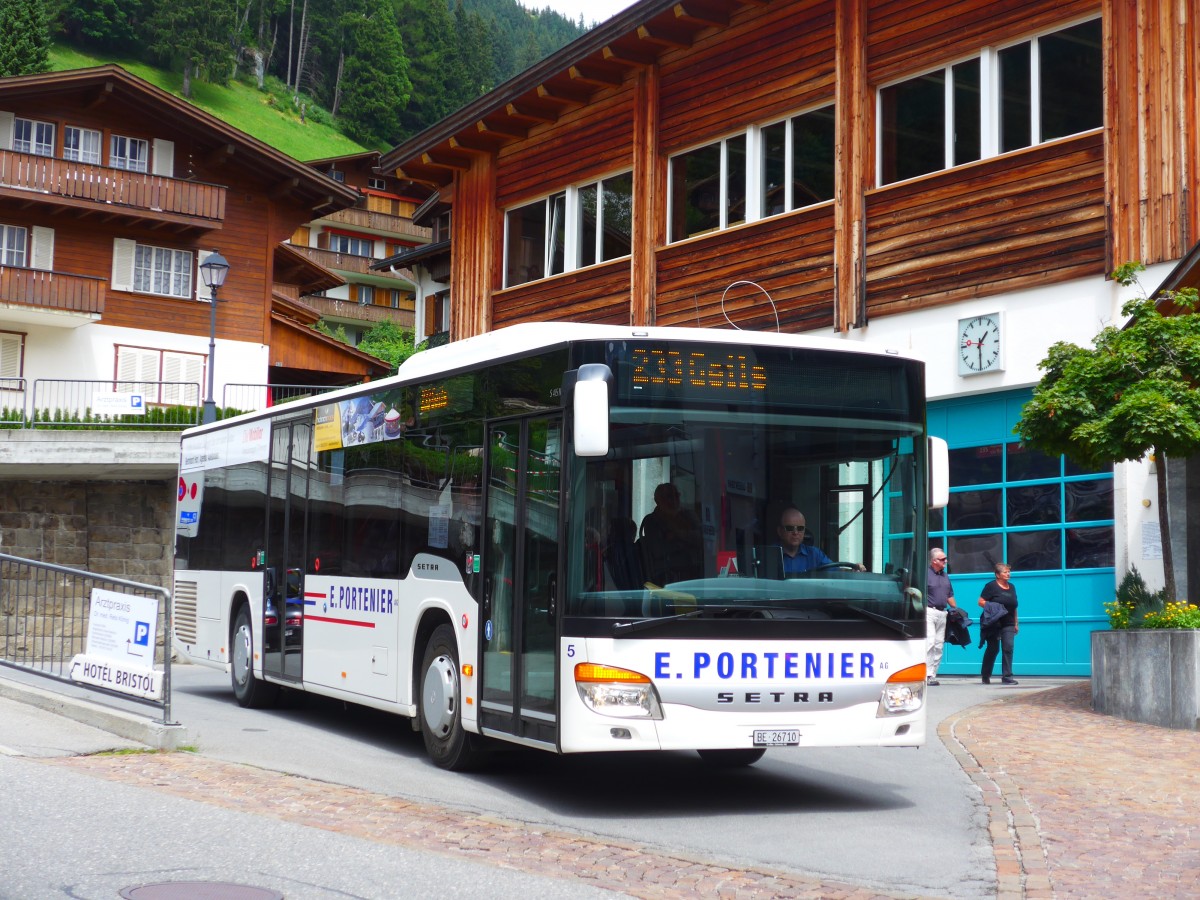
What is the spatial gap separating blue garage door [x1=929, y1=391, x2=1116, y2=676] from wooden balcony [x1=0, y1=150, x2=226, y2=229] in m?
28.1

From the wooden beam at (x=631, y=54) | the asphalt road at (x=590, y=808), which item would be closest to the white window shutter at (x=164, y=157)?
the wooden beam at (x=631, y=54)

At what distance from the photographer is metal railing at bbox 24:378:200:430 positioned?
30266mm

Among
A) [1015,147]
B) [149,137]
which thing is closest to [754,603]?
[1015,147]

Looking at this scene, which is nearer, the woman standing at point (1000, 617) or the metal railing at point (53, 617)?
the metal railing at point (53, 617)

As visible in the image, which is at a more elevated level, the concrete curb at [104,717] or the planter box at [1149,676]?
the planter box at [1149,676]

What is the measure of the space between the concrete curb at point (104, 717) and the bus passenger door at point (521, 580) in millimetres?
2319

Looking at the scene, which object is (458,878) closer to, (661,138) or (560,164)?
(661,138)

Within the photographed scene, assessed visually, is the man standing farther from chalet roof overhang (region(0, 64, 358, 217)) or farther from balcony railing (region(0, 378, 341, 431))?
chalet roof overhang (region(0, 64, 358, 217))

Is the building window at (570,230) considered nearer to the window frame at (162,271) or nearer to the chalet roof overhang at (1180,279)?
the chalet roof overhang at (1180,279)

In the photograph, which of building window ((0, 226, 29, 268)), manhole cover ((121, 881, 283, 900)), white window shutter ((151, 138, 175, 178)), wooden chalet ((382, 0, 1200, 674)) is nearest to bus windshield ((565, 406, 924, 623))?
manhole cover ((121, 881, 283, 900))

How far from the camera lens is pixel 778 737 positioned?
8.68 m

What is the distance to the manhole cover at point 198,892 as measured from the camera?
19.7ft

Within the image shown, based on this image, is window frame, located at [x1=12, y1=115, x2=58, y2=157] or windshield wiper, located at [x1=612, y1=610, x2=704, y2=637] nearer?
windshield wiper, located at [x1=612, y1=610, x2=704, y2=637]

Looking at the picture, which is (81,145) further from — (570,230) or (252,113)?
(252,113)
